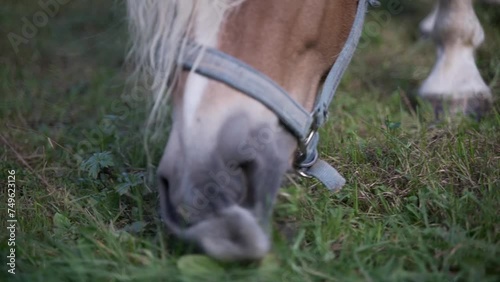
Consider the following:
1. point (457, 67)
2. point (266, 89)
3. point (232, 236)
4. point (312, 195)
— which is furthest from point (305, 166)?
point (457, 67)

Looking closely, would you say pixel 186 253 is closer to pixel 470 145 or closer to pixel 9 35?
pixel 470 145

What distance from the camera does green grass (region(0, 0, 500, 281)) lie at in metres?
1.47

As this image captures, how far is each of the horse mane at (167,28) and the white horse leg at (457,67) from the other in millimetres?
1377

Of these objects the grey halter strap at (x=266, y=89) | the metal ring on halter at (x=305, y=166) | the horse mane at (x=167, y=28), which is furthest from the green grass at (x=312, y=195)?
the horse mane at (x=167, y=28)

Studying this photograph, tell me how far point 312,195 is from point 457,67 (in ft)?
3.58

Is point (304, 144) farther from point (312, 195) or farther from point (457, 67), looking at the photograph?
point (457, 67)

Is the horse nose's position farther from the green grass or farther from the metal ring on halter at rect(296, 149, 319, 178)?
the metal ring on halter at rect(296, 149, 319, 178)

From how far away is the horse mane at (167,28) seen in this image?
1444 mm

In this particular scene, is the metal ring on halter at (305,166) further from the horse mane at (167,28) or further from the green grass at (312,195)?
the horse mane at (167,28)

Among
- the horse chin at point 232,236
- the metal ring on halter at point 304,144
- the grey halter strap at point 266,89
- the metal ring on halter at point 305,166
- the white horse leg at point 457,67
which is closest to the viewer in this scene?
the horse chin at point 232,236

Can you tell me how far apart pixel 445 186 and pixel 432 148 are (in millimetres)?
275

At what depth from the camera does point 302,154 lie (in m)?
1.71

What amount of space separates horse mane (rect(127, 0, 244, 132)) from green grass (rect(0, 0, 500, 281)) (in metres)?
0.39

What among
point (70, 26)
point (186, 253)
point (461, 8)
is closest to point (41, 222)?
point (186, 253)
